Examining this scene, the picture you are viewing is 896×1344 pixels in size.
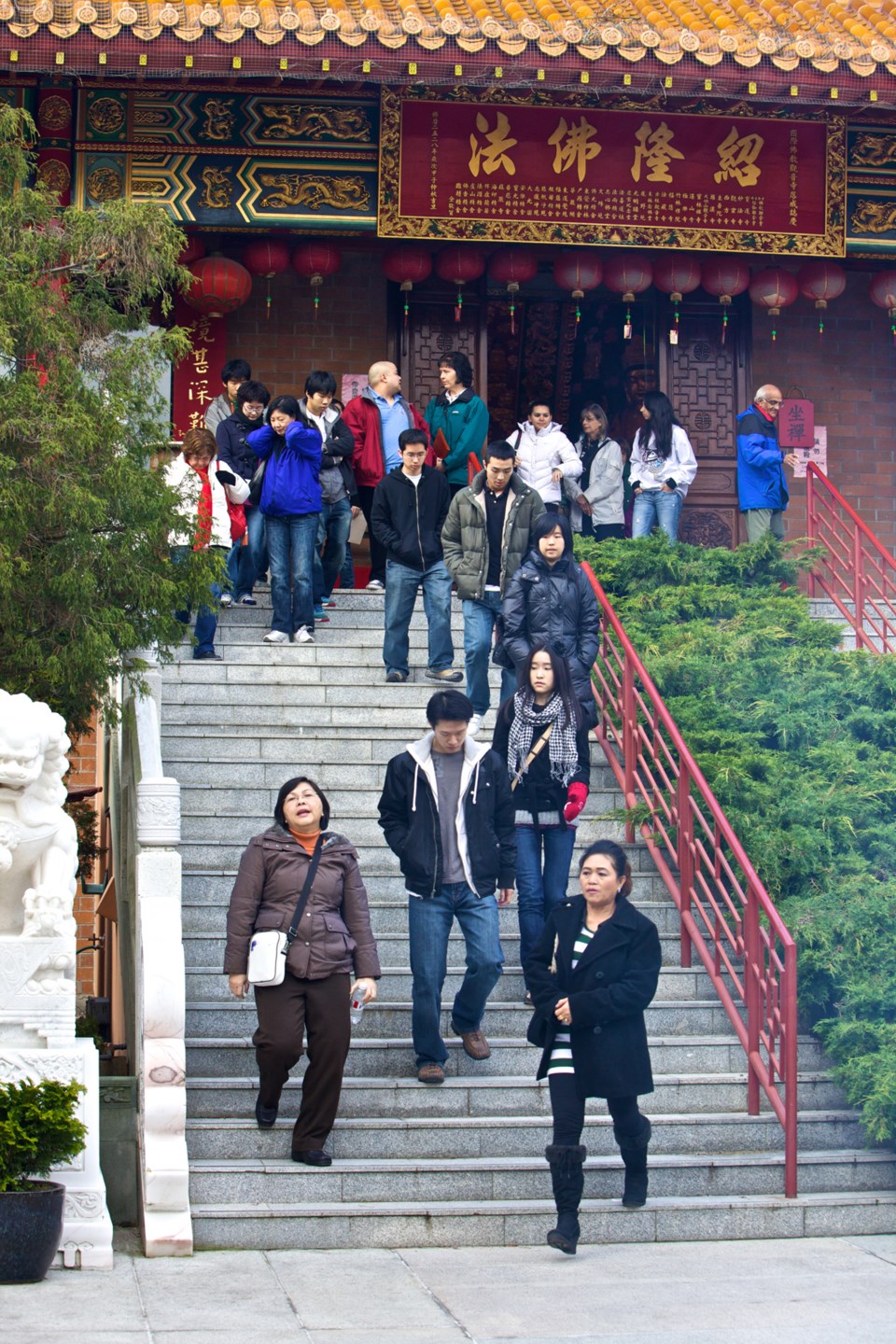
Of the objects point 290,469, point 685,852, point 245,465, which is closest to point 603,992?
point 685,852

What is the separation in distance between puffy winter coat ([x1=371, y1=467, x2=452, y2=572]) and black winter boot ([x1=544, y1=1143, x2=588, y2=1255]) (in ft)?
16.4

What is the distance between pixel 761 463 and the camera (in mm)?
14016

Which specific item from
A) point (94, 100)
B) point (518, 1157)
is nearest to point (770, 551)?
point (94, 100)

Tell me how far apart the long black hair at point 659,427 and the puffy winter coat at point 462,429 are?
1.34 metres

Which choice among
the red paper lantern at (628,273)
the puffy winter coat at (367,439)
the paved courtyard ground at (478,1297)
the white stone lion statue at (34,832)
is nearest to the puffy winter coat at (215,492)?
the puffy winter coat at (367,439)

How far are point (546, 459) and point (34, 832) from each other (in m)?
6.88

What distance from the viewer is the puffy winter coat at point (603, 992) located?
23.2ft

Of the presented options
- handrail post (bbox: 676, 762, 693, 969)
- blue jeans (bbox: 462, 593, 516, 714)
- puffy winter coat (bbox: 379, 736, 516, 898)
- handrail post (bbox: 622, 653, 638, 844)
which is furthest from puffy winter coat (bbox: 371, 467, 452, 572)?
puffy winter coat (bbox: 379, 736, 516, 898)

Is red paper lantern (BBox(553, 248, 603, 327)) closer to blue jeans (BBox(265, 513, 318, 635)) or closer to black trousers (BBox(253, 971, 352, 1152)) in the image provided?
blue jeans (BBox(265, 513, 318, 635))

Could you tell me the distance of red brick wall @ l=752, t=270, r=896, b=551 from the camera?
16469 mm

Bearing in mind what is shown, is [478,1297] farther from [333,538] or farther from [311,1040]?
[333,538]

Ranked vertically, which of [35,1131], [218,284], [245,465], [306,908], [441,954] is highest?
[218,284]

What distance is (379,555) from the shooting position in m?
13.4

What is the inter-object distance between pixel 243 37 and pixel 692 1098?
7.91 meters
